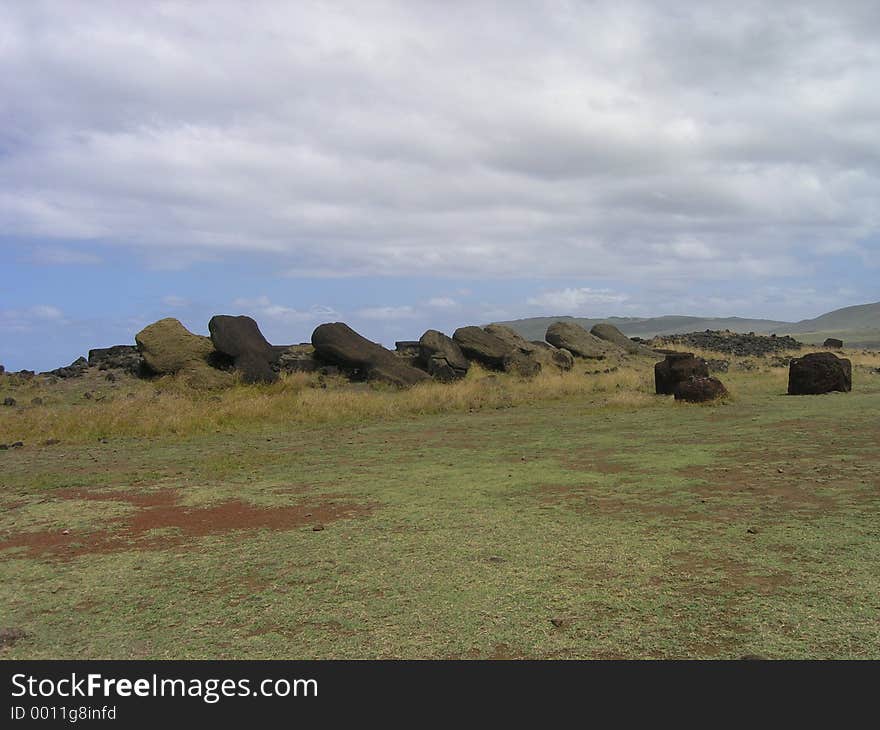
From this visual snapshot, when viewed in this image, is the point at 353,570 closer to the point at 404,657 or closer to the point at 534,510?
the point at 404,657

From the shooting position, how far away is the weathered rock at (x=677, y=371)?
19922 mm

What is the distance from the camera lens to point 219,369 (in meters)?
23.3

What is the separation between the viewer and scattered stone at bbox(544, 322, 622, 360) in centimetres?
3388

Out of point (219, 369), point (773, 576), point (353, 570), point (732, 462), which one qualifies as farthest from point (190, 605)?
point (219, 369)

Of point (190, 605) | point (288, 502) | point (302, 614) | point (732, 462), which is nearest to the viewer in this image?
point (302, 614)

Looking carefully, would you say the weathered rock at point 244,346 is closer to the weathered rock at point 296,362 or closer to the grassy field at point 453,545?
the weathered rock at point 296,362

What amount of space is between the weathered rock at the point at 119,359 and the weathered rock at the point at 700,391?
53.5 feet

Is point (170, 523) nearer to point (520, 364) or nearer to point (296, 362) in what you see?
point (296, 362)

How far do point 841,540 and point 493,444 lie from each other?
7194mm

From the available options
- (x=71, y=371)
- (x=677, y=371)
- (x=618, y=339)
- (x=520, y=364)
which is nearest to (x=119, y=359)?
(x=71, y=371)

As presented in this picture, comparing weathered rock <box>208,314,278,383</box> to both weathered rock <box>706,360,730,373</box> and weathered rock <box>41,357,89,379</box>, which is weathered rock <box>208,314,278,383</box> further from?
weathered rock <box>706,360,730,373</box>

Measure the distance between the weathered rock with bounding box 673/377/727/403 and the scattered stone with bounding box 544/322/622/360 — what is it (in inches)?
608

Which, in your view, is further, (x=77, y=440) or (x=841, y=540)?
(x=77, y=440)

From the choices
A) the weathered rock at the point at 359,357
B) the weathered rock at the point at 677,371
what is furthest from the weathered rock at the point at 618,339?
the weathered rock at the point at 677,371
